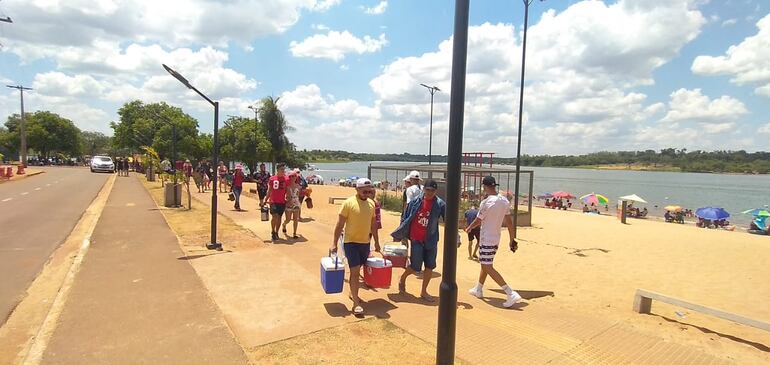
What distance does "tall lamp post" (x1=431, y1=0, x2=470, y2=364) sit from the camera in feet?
9.87

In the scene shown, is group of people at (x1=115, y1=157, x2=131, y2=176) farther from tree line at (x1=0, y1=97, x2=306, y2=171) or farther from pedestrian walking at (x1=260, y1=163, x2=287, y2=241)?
pedestrian walking at (x1=260, y1=163, x2=287, y2=241)

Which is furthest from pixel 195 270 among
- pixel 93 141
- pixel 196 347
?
pixel 93 141

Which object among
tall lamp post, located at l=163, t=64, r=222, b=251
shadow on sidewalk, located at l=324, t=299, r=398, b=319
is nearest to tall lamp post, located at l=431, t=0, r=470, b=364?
shadow on sidewalk, located at l=324, t=299, r=398, b=319

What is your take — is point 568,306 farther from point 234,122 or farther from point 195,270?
point 234,122

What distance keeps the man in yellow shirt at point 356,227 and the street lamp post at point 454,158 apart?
1.85 meters

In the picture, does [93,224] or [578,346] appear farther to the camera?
[93,224]

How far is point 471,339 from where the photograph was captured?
4168mm

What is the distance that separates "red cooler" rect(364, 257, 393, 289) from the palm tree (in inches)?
1679

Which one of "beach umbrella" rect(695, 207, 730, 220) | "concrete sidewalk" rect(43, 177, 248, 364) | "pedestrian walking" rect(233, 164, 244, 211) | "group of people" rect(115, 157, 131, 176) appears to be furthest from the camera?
"group of people" rect(115, 157, 131, 176)

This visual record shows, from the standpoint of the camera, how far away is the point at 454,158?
9.88ft

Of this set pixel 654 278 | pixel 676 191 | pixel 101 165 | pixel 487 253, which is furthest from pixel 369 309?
pixel 676 191

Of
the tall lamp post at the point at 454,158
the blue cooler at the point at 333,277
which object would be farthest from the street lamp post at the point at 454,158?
the blue cooler at the point at 333,277

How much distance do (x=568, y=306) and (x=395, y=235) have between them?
8.80 feet

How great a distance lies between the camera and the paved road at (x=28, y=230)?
600 centimetres
